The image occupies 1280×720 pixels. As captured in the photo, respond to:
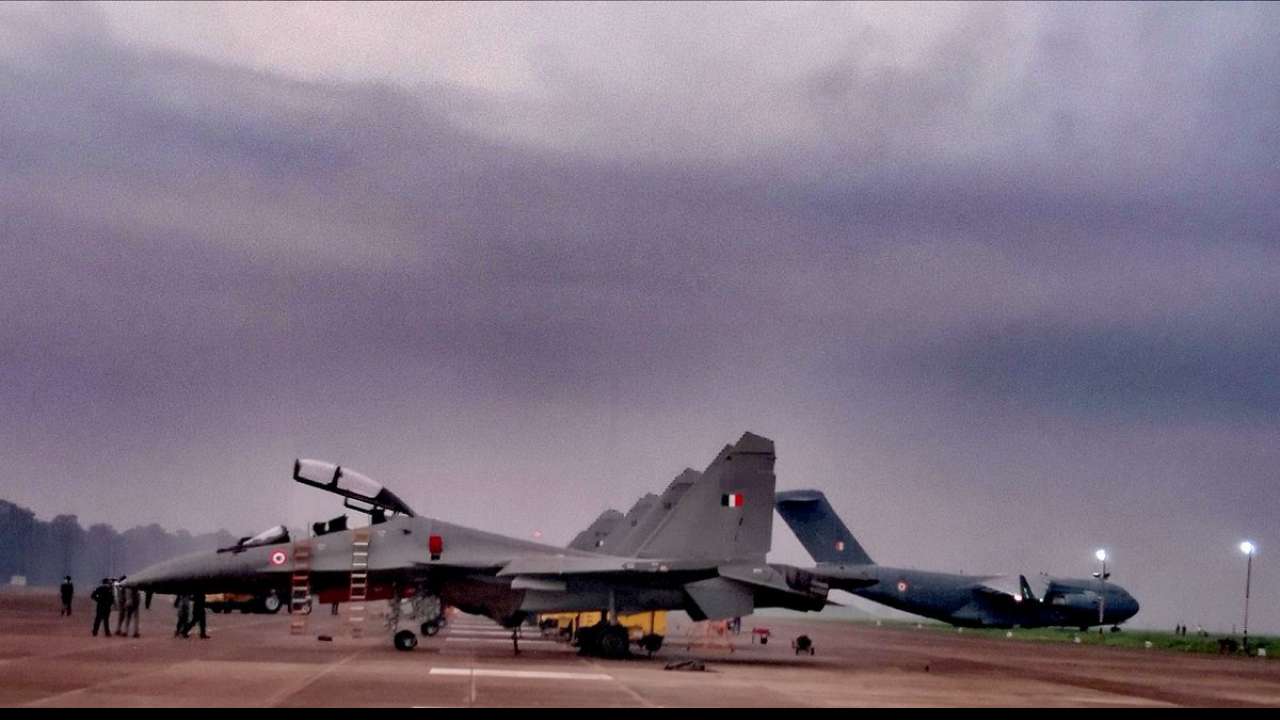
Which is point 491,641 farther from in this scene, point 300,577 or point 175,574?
point 175,574

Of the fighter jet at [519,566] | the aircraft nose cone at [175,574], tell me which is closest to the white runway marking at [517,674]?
the fighter jet at [519,566]

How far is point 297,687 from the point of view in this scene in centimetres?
1702

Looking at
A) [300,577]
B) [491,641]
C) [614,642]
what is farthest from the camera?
[491,641]

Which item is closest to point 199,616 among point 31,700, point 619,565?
point 619,565

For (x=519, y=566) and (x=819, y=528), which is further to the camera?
(x=819, y=528)

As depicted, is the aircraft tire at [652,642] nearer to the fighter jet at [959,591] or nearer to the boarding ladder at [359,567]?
the boarding ladder at [359,567]

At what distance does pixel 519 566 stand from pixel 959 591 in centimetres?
2640

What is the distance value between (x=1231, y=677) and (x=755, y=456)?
35.3 ft

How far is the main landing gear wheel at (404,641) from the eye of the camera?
90.2 feet

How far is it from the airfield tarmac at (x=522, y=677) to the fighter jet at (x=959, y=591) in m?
13.5

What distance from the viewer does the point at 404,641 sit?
90.4 feet

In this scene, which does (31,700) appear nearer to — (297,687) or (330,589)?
(297,687)

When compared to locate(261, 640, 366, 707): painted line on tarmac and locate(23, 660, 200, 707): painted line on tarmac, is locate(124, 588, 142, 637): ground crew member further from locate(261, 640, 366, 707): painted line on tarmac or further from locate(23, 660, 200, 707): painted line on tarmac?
locate(23, 660, 200, 707): painted line on tarmac

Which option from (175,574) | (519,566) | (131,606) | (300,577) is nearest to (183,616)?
(131,606)
